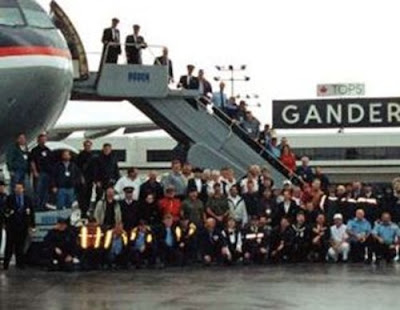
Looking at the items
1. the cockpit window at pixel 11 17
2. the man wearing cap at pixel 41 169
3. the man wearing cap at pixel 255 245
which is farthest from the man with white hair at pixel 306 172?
the cockpit window at pixel 11 17

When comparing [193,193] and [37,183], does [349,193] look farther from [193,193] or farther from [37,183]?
[37,183]

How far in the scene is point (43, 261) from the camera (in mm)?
17750

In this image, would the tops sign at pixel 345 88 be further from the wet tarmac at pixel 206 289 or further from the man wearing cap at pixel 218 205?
the wet tarmac at pixel 206 289

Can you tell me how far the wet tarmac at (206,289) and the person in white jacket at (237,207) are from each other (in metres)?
2.18

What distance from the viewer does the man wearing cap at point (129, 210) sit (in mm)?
18609

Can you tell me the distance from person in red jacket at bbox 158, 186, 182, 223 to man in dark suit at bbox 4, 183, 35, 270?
2.65 meters

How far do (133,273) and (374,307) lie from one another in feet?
18.6

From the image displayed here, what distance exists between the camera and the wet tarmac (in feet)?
39.6

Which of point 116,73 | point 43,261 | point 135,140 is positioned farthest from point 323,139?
point 43,261

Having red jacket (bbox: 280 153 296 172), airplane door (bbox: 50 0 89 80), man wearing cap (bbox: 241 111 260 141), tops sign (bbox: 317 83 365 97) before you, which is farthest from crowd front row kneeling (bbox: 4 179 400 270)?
tops sign (bbox: 317 83 365 97)

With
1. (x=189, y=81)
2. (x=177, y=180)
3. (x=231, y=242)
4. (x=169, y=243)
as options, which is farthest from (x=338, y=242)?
(x=189, y=81)

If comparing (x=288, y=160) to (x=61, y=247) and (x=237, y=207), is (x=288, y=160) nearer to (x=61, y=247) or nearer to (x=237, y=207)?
(x=237, y=207)

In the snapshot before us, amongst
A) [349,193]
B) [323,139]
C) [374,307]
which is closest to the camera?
[374,307]

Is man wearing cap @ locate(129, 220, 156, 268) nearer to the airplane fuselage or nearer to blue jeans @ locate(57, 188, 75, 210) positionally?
blue jeans @ locate(57, 188, 75, 210)
